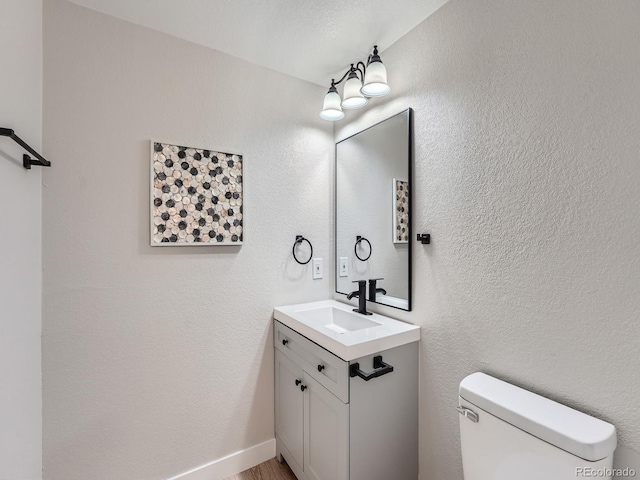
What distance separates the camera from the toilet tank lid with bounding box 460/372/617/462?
84 centimetres

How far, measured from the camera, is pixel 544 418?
3.06ft

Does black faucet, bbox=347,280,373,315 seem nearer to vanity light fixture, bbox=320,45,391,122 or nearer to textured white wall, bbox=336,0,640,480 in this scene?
textured white wall, bbox=336,0,640,480

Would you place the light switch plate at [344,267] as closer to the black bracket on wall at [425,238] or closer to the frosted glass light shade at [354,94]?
the black bracket on wall at [425,238]

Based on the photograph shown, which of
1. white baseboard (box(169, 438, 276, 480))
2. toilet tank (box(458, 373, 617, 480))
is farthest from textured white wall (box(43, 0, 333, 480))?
toilet tank (box(458, 373, 617, 480))

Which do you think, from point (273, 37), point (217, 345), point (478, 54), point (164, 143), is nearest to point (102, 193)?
point (164, 143)

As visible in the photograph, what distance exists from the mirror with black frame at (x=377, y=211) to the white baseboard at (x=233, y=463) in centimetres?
110

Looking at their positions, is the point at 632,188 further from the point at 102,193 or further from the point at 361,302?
the point at 102,193

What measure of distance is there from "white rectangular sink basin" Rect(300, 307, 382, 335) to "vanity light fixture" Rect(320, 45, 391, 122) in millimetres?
1205

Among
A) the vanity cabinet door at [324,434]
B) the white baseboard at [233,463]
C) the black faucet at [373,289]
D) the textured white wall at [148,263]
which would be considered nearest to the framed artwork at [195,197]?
the textured white wall at [148,263]

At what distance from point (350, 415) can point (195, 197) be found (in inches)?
52.2

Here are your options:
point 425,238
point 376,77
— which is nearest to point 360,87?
point 376,77

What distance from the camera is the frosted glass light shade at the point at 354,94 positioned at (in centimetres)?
163

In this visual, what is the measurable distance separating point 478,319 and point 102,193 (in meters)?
1.83
